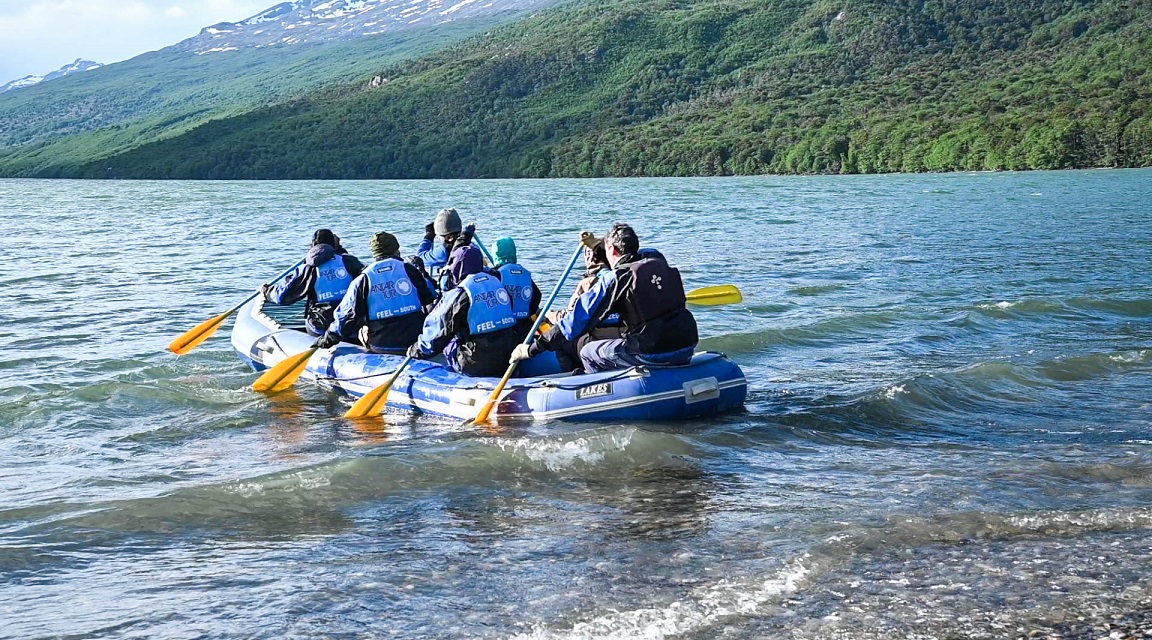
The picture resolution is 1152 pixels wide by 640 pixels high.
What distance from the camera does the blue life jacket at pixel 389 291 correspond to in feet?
36.7

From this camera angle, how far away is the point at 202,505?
304 inches

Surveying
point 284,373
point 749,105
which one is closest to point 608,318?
point 284,373

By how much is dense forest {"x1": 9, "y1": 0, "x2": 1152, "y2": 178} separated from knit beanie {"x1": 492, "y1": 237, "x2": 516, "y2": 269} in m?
80.9

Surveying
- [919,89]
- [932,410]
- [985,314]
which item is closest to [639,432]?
[932,410]

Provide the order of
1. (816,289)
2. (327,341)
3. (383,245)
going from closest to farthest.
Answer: (383,245)
(327,341)
(816,289)

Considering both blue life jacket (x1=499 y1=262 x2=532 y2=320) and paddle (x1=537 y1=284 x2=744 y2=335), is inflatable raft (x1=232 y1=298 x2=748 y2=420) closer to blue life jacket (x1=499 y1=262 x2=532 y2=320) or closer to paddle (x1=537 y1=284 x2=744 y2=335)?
blue life jacket (x1=499 y1=262 x2=532 y2=320)

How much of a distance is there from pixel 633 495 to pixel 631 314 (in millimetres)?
2355

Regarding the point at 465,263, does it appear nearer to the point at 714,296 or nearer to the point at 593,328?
the point at 593,328

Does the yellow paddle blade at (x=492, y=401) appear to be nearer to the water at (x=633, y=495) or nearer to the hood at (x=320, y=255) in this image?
the water at (x=633, y=495)

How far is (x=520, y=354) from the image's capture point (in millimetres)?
10070

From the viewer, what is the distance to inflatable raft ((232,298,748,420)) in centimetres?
988

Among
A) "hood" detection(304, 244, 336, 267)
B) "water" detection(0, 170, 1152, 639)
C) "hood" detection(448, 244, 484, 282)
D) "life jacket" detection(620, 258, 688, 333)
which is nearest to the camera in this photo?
"water" detection(0, 170, 1152, 639)

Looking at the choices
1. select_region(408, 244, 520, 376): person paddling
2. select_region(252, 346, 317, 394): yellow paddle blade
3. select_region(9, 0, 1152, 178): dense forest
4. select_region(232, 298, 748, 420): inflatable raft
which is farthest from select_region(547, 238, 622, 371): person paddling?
select_region(9, 0, 1152, 178): dense forest

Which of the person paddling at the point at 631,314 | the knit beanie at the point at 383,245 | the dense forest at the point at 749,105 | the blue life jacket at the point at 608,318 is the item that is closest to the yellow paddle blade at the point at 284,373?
the knit beanie at the point at 383,245
